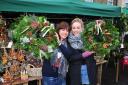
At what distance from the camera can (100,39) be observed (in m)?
7.30

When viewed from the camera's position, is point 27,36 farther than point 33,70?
No

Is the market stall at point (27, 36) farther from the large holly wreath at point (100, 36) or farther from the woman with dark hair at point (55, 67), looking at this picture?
the large holly wreath at point (100, 36)

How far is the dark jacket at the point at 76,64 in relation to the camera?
5535mm

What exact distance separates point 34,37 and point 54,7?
914mm

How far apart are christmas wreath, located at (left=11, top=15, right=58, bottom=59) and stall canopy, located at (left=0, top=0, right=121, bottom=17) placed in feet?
0.94

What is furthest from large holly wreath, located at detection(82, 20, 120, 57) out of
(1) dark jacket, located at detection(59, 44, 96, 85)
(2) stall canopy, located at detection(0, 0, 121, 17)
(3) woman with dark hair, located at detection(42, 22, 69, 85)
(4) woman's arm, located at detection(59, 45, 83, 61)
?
(3) woman with dark hair, located at detection(42, 22, 69, 85)

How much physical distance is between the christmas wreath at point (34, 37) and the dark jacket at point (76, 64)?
0.97 ft

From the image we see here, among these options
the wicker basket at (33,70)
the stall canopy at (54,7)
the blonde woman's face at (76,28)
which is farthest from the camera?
the wicker basket at (33,70)

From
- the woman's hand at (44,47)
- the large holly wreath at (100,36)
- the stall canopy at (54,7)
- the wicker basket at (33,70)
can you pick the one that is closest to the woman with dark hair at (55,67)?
the woman's hand at (44,47)

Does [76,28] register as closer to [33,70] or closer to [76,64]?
[76,64]

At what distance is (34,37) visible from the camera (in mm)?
5473

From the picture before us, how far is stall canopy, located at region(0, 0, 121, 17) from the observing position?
5.21m

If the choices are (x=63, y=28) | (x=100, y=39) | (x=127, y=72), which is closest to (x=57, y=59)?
(x=63, y=28)

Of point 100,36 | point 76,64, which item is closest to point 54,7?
point 76,64
